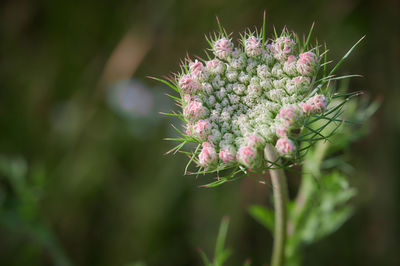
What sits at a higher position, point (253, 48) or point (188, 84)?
point (253, 48)

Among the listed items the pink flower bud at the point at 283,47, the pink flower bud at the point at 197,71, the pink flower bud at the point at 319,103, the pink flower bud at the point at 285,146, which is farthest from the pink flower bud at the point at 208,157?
the pink flower bud at the point at 283,47

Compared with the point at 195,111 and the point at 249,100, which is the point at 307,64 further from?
the point at 195,111

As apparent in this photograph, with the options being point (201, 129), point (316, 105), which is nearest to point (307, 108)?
point (316, 105)

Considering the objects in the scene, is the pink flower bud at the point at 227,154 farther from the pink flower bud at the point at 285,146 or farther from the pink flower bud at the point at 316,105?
the pink flower bud at the point at 316,105

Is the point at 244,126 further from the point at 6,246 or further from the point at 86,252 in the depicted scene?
the point at 6,246

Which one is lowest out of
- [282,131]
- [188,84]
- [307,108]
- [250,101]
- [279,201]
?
[279,201]

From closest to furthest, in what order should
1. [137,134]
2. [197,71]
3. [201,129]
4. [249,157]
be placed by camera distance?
[249,157]
[201,129]
[197,71]
[137,134]

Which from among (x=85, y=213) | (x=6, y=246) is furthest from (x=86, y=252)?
(x=6, y=246)
